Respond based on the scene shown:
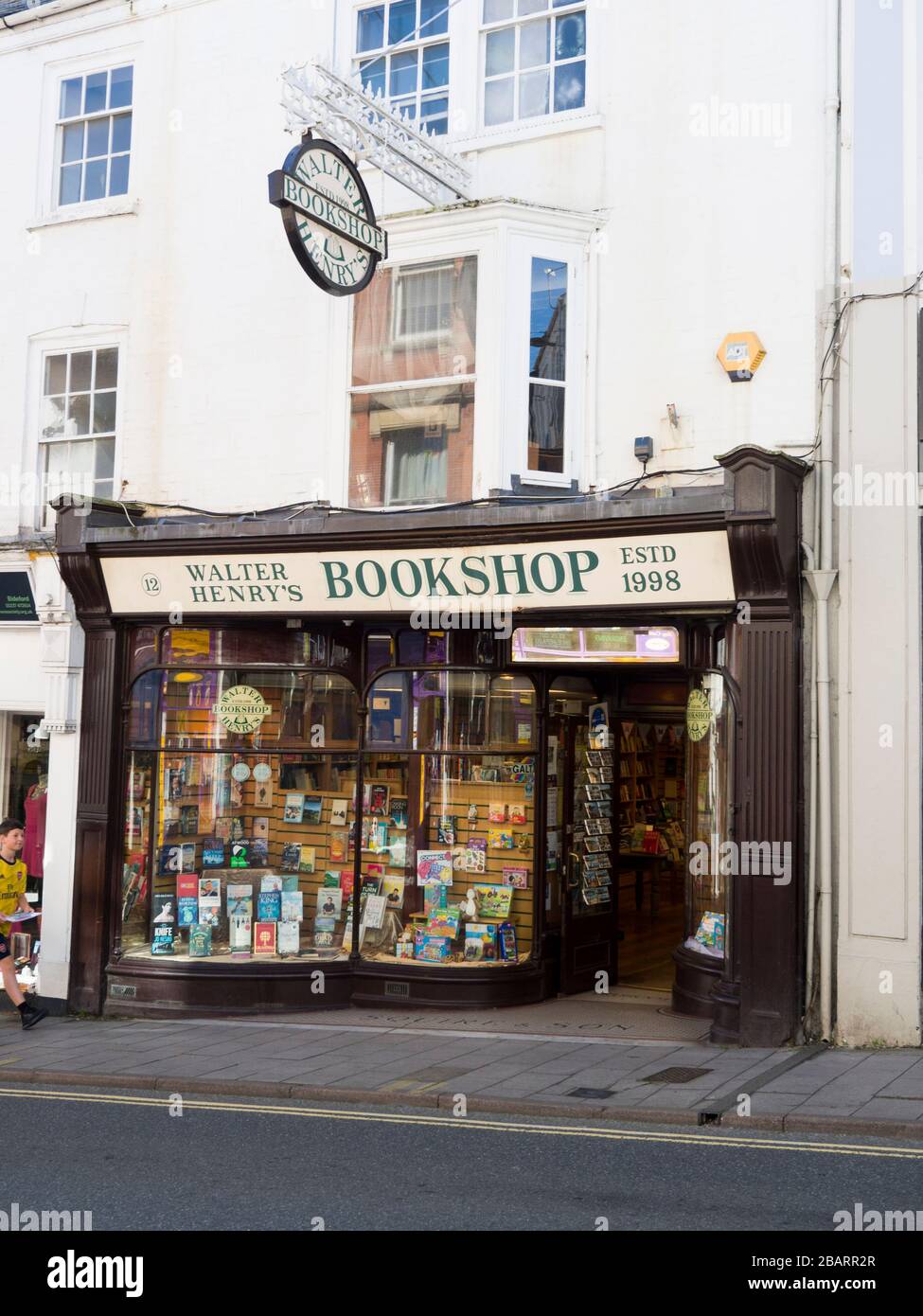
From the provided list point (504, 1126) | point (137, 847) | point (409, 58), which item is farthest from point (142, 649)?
point (504, 1126)

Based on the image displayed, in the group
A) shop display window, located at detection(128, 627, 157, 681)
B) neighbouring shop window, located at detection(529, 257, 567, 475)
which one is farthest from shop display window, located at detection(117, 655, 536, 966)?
neighbouring shop window, located at detection(529, 257, 567, 475)

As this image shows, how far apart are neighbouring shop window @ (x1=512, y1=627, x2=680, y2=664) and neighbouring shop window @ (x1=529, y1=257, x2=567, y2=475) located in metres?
1.40

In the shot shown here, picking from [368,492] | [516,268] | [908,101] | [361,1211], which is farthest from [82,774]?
[908,101]

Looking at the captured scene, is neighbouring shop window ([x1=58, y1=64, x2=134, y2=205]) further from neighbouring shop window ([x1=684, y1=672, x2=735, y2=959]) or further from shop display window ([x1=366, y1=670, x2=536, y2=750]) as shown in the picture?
neighbouring shop window ([x1=684, y1=672, x2=735, y2=959])

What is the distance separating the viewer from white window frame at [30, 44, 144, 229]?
13.1 metres

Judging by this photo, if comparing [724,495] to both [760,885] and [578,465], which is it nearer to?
[578,465]

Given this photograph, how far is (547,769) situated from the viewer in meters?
11.8

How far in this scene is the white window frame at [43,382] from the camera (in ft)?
42.4

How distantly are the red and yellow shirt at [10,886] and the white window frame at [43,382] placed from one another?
11.6 ft

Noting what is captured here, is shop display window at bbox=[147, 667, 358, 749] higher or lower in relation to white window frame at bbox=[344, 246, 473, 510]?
lower

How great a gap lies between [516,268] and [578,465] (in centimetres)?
173

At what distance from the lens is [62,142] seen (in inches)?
538

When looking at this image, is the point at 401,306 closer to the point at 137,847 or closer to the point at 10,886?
the point at 137,847

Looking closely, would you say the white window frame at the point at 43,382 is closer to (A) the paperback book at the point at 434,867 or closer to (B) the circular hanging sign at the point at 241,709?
(B) the circular hanging sign at the point at 241,709
